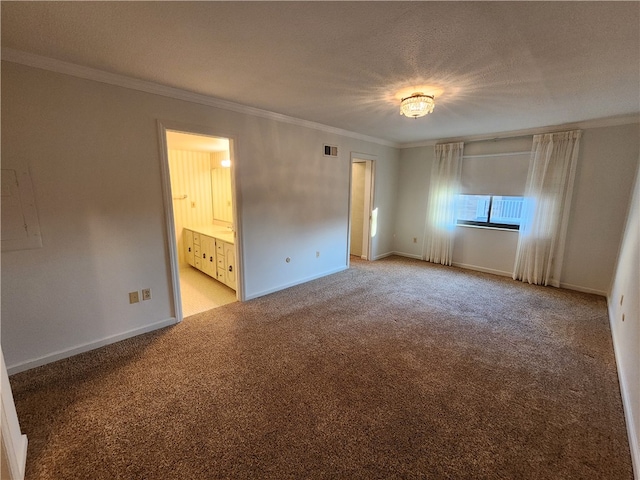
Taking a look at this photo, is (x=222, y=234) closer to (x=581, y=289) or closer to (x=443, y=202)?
(x=443, y=202)

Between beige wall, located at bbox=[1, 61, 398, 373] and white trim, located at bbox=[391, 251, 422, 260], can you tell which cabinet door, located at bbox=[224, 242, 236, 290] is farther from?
white trim, located at bbox=[391, 251, 422, 260]

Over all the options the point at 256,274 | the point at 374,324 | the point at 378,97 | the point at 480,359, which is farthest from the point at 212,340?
the point at 378,97

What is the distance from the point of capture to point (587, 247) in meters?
3.98

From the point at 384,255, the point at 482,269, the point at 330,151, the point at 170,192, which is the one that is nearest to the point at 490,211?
the point at 482,269

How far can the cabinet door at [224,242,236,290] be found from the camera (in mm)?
Result: 3833

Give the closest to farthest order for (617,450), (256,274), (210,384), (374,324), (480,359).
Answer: (617,450), (210,384), (480,359), (374,324), (256,274)

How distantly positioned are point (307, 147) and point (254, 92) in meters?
1.39

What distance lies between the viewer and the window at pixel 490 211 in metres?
4.74

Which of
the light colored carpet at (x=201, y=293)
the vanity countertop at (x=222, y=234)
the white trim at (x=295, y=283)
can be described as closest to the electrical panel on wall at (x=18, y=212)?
the light colored carpet at (x=201, y=293)

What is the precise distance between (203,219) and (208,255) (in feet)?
4.38

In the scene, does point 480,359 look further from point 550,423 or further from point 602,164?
point 602,164

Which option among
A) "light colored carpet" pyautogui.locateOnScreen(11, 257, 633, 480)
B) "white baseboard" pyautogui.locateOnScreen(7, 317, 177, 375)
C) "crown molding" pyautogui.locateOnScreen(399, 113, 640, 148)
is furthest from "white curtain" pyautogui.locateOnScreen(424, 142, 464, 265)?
"white baseboard" pyautogui.locateOnScreen(7, 317, 177, 375)

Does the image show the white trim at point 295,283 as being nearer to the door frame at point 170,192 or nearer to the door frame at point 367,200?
the door frame at point 367,200

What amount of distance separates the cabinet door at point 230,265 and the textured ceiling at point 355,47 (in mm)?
1916
